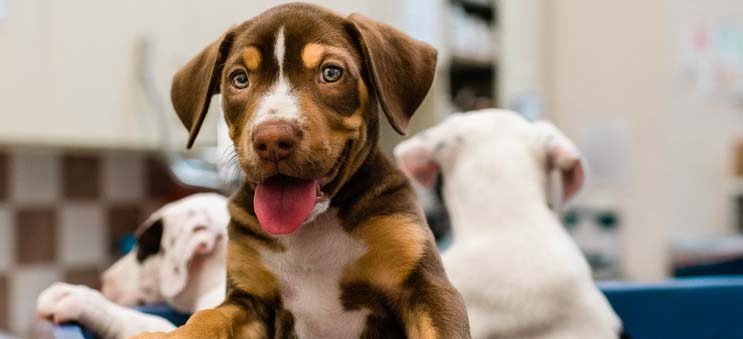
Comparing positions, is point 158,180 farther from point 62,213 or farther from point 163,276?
point 163,276

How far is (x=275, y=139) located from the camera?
545mm

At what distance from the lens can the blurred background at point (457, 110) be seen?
1.47 metres

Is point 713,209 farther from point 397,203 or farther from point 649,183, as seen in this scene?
point 397,203

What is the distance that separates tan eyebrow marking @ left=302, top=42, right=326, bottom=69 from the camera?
609mm

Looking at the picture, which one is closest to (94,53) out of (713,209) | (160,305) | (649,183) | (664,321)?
(160,305)

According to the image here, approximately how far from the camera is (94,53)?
148 cm

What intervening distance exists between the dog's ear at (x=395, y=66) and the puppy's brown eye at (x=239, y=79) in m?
0.10

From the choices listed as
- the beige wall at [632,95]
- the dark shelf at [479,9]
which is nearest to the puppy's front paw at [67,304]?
the dark shelf at [479,9]

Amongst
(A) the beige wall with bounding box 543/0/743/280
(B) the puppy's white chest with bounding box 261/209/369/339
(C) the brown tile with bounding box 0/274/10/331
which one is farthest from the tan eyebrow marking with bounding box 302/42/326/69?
(A) the beige wall with bounding box 543/0/743/280

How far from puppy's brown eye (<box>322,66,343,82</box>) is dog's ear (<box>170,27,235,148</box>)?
4.3 inches

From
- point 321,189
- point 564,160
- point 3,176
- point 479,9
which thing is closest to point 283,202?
Answer: point 321,189

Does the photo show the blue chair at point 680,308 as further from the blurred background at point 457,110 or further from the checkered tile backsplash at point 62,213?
the checkered tile backsplash at point 62,213

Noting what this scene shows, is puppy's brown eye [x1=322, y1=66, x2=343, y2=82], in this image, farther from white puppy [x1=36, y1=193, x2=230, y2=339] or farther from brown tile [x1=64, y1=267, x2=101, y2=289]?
brown tile [x1=64, y1=267, x2=101, y2=289]

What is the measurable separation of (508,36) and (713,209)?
38.7 inches
